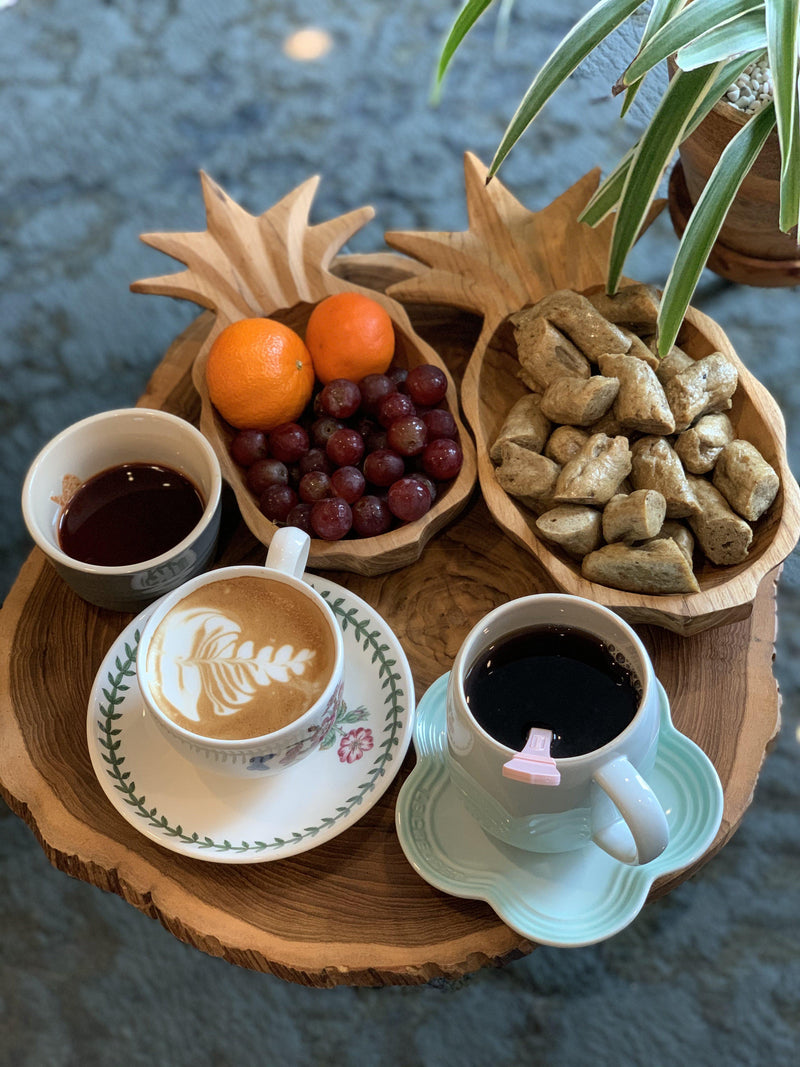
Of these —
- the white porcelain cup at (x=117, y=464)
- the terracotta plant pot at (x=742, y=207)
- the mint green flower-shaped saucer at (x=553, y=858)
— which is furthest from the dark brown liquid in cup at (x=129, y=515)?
the terracotta plant pot at (x=742, y=207)

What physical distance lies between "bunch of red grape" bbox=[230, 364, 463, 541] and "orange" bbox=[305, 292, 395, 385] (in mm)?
17

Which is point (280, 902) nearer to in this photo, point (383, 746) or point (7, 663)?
point (383, 746)

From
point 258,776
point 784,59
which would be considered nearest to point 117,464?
point 258,776

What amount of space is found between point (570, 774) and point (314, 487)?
1.39 feet

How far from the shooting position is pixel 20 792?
0.94m

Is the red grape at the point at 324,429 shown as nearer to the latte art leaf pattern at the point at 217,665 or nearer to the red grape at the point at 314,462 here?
the red grape at the point at 314,462

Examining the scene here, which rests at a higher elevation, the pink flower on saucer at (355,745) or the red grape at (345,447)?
the red grape at (345,447)

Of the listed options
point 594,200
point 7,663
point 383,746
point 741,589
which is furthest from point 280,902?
point 594,200

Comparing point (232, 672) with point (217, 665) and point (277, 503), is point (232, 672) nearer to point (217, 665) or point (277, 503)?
point (217, 665)

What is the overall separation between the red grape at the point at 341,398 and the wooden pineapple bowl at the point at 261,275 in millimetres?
94

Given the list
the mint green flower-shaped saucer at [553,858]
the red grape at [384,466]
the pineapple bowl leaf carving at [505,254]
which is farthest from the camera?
the pineapple bowl leaf carving at [505,254]

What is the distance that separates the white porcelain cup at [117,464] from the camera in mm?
947

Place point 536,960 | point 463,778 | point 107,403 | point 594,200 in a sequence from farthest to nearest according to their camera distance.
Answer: point 107,403, point 536,960, point 594,200, point 463,778

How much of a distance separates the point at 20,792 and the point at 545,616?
517 mm
